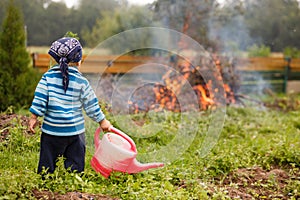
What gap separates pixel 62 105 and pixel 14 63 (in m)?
3.61

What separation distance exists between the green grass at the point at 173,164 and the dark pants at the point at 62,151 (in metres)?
0.12

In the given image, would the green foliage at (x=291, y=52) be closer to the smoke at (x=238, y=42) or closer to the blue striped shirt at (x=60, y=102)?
the smoke at (x=238, y=42)

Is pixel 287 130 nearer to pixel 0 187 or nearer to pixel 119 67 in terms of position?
pixel 119 67

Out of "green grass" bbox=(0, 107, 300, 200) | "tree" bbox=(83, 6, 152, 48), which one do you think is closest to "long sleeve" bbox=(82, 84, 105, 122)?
"green grass" bbox=(0, 107, 300, 200)

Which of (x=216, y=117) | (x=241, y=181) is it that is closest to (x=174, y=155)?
(x=241, y=181)

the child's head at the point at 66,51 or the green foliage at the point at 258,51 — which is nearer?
the child's head at the point at 66,51

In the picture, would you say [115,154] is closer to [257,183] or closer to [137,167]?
[137,167]

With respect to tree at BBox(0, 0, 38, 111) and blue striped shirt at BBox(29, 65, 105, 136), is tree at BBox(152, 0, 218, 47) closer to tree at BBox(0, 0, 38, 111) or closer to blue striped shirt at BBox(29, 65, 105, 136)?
tree at BBox(0, 0, 38, 111)

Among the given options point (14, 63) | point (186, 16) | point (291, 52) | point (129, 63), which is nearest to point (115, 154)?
point (14, 63)

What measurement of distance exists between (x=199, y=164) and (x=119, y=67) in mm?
5414

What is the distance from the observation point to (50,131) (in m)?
3.41

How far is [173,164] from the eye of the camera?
4.61 m

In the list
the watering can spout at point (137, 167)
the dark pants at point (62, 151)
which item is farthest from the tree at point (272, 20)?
the dark pants at point (62, 151)

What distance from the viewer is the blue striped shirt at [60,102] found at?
335 centimetres
